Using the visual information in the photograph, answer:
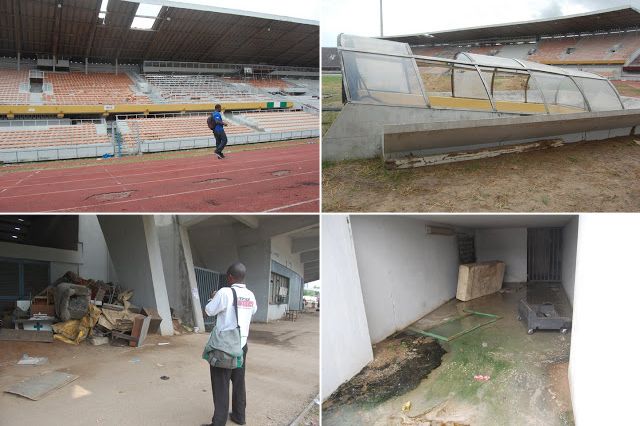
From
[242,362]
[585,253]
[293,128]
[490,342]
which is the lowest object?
[490,342]

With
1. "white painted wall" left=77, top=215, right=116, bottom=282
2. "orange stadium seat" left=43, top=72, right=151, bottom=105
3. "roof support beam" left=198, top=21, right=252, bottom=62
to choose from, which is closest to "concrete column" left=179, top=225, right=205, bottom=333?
"white painted wall" left=77, top=215, right=116, bottom=282

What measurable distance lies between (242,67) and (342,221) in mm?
26661

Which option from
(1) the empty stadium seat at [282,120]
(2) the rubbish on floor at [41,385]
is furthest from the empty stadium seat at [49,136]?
(2) the rubbish on floor at [41,385]

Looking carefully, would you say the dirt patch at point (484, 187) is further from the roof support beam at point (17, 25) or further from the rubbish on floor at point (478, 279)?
the roof support beam at point (17, 25)

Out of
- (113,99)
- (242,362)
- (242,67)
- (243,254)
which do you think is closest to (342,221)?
(242,362)

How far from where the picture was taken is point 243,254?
11.3m

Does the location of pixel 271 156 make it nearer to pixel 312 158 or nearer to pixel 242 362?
pixel 312 158

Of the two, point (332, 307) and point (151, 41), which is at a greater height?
point (151, 41)

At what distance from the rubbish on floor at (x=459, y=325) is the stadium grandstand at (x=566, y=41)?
10278 millimetres

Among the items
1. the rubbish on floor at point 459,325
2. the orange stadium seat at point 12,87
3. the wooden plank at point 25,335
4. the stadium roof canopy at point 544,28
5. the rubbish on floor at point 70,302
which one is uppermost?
the stadium roof canopy at point 544,28

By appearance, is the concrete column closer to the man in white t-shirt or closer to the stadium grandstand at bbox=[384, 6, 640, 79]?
the man in white t-shirt

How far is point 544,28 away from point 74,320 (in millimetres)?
20095

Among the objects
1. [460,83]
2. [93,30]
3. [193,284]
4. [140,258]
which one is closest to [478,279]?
[460,83]

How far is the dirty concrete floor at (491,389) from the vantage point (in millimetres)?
3887
